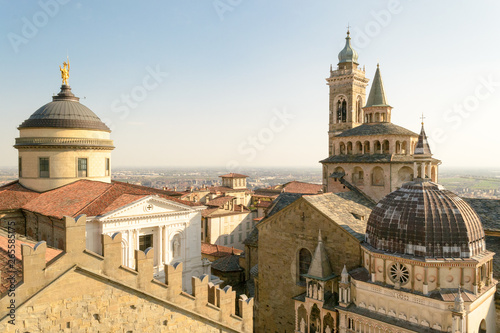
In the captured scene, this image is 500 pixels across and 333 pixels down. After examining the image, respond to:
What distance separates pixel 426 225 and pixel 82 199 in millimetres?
23218

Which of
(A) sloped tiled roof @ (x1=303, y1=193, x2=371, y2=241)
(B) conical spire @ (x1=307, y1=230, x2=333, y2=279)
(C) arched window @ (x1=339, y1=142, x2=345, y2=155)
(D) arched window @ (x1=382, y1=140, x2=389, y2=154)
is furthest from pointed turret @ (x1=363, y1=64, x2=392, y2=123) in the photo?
(B) conical spire @ (x1=307, y1=230, x2=333, y2=279)

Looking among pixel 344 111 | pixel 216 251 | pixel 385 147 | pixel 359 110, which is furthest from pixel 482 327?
pixel 359 110

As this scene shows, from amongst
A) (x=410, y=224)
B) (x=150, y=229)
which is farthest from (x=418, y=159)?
(x=150, y=229)

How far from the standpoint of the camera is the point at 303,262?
25.0 m

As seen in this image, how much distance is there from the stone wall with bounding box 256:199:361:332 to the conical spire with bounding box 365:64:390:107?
2155 cm

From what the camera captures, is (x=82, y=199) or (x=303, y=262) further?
(x=82, y=199)

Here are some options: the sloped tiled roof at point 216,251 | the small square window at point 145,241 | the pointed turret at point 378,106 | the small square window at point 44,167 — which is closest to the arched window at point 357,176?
the pointed turret at point 378,106

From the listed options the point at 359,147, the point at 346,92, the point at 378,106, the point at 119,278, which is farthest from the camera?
the point at 346,92

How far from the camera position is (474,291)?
18000 millimetres

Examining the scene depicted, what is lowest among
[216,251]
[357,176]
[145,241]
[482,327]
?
[216,251]

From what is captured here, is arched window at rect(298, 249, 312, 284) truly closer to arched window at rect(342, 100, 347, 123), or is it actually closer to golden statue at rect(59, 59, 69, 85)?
golden statue at rect(59, 59, 69, 85)

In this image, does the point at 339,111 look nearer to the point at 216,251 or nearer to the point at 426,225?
the point at 216,251

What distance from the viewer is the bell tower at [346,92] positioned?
5766 centimetres

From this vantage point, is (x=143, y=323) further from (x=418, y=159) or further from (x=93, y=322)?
(x=418, y=159)
